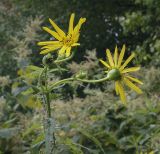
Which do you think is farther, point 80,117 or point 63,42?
point 80,117

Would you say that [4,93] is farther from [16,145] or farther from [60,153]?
[60,153]

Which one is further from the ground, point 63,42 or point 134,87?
point 63,42

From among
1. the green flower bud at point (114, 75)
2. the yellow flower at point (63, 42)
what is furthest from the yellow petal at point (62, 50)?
the green flower bud at point (114, 75)

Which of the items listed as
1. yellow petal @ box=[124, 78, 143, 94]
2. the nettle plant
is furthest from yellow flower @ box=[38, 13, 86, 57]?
yellow petal @ box=[124, 78, 143, 94]

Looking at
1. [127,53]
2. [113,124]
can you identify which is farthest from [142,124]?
[127,53]

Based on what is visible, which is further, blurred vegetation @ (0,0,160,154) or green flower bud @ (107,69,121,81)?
blurred vegetation @ (0,0,160,154)

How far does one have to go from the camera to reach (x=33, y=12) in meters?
7.89

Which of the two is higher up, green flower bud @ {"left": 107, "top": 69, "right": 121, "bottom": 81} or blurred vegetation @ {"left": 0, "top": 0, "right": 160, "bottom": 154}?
green flower bud @ {"left": 107, "top": 69, "right": 121, "bottom": 81}

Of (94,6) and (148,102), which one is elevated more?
(94,6)

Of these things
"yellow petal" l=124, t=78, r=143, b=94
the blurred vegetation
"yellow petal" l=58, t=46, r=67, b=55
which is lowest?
the blurred vegetation

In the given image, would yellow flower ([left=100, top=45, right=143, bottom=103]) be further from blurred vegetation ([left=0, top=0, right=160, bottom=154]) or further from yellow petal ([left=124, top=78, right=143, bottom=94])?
blurred vegetation ([left=0, top=0, right=160, bottom=154])

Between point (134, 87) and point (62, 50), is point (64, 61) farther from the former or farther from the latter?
point (134, 87)

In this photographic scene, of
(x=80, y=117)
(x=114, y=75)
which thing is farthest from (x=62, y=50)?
(x=80, y=117)

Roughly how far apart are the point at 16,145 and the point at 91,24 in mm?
6248
